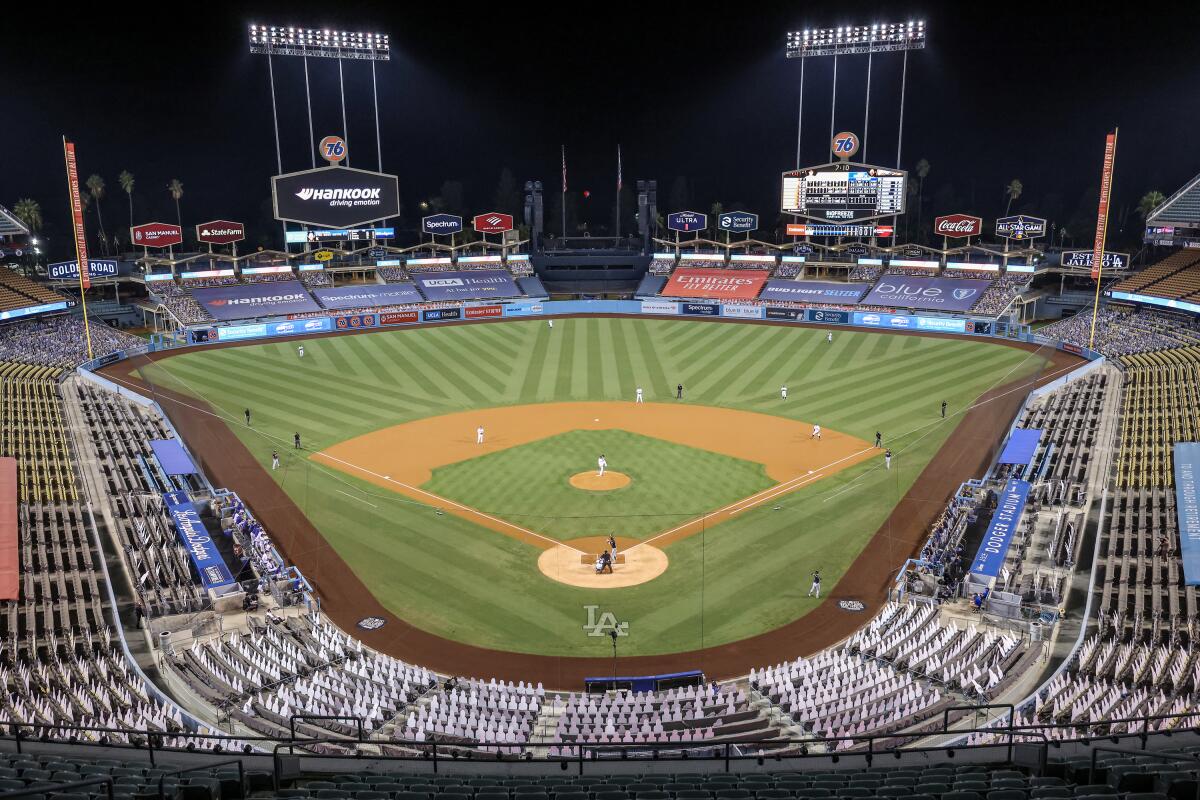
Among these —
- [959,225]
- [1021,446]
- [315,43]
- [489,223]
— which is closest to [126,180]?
[315,43]

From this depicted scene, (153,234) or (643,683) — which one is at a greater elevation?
(153,234)

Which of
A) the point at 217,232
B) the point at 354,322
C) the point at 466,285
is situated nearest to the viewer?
the point at 354,322

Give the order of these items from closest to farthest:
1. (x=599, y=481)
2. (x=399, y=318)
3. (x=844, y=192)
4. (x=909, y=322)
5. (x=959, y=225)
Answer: (x=599, y=481) < (x=909, y=322) < (x=399, y=318) < (x=844, y=192) < (x=959, y=225)

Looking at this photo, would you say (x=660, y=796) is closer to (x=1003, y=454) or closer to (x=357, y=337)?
(x=1003, y=454)

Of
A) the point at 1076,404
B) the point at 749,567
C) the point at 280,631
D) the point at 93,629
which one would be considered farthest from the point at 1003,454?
the point at 93,629

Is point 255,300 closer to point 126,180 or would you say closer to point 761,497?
point 126,180

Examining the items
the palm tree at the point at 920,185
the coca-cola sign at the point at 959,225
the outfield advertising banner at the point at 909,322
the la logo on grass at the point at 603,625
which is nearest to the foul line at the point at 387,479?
the la logo on grass at the point at 603,625

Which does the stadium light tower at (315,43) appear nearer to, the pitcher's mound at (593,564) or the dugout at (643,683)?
the pitcher's mound at (593,564)
